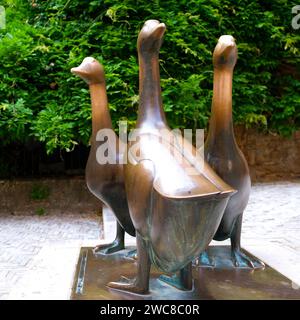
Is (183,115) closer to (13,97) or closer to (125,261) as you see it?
(13,97)

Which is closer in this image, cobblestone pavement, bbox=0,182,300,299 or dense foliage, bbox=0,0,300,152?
cobblestone pavement, bbox=0,182,300,299

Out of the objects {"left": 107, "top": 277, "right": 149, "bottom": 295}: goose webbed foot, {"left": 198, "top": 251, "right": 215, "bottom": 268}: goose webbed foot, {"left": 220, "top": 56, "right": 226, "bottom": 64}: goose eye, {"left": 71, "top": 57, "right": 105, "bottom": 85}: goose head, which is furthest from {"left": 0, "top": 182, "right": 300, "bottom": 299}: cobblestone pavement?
{"left": 220, "top": 56, "right": 226, "bottom": 64}: goose eye

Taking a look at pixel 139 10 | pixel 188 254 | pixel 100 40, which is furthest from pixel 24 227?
pixel 188 254

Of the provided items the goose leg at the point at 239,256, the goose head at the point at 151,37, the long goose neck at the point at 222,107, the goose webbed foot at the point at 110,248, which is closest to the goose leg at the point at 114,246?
the goose webbed foot at the point at 110,248

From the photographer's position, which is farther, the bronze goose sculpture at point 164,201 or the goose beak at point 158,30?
the goose beak at point 158,30

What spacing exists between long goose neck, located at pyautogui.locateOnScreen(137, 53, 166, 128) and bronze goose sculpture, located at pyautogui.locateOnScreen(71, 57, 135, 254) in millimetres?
403

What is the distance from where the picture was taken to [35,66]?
5.63m

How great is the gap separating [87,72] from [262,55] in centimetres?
494

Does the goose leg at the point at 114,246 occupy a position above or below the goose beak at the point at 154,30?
below

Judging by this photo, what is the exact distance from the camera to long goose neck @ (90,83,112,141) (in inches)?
93.9

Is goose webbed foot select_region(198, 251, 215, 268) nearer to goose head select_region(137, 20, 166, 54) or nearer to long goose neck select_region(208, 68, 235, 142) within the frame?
long goose neck select_region(208, 68, 235, 142)

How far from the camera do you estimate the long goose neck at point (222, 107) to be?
218 cm

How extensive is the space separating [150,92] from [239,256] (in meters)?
0.97

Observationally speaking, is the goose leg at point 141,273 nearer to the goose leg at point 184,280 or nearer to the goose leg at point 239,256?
the goose leg at point 184,280
